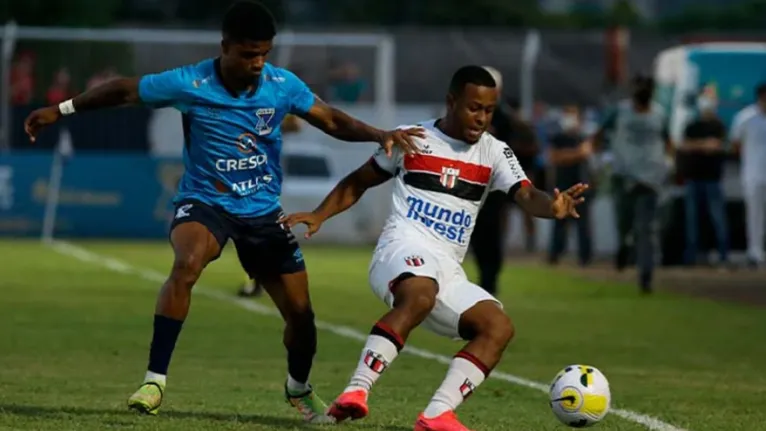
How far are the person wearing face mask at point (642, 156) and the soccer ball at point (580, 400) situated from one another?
1100cm

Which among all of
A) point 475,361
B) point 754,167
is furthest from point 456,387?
point 754,167

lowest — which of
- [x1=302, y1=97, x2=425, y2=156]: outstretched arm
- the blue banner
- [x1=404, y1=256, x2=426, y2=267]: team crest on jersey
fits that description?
the blue banner

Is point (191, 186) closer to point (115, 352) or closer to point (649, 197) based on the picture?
point (115, 352)

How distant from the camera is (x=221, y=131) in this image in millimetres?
9398

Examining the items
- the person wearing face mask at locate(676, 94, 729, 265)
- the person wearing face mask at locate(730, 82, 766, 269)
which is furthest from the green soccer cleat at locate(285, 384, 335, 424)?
the person wearing face mask at locate(676, 94, 729, 265)

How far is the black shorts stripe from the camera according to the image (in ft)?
29.7

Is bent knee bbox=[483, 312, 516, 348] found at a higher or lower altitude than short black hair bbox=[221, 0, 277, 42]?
lower

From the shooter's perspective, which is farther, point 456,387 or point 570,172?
point 570,172

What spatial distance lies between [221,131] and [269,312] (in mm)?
7661

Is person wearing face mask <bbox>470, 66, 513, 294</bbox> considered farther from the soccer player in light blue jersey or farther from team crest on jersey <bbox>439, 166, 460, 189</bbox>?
team crest on jersey <bbox>439, 166, 460, 189</bbox>

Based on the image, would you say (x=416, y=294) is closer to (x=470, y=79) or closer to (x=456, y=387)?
(x=456, y=387)

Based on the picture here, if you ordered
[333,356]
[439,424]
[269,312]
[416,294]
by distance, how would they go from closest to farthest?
[439,424], [416,294], [333,356], [269,312]

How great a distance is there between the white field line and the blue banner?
0.68 metres

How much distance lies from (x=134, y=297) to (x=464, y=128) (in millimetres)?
9912
